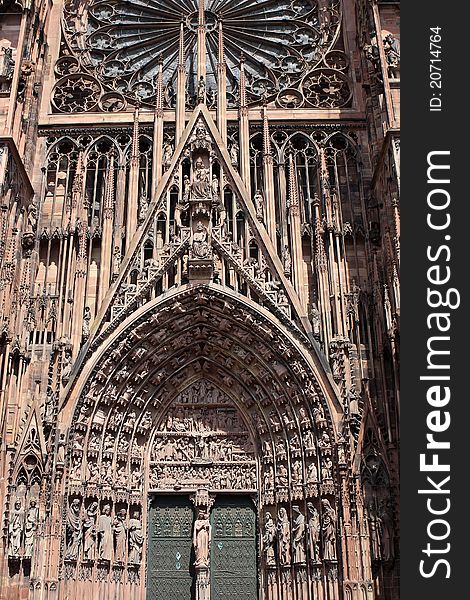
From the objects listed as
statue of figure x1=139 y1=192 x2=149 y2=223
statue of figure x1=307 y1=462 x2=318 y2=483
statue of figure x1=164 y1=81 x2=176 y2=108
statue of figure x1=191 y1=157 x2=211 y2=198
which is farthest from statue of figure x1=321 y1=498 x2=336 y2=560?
statue of figure x1=164 y1=81 x2=176 y2=108

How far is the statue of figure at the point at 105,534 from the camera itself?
13312mm

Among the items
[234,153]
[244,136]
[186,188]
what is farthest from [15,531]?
[244,136]

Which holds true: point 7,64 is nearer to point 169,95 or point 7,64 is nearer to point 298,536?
point 169,95

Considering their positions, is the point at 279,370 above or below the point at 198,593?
above

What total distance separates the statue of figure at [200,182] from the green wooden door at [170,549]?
18.7 feet

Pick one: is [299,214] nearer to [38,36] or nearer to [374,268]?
[374,268]

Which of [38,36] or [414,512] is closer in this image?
[414,512]

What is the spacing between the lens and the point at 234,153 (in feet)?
52.1

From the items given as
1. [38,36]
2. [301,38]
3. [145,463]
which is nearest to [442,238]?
[145,463]

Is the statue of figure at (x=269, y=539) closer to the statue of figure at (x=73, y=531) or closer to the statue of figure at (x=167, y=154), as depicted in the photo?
the statue of figure at (x=73, y=531)

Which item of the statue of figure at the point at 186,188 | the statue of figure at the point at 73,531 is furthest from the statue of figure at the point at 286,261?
the statue of figure at the point at 73,531

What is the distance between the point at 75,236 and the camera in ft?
49.5

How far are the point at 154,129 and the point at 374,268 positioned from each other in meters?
5.34

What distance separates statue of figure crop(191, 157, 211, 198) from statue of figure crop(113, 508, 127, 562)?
599 cm
